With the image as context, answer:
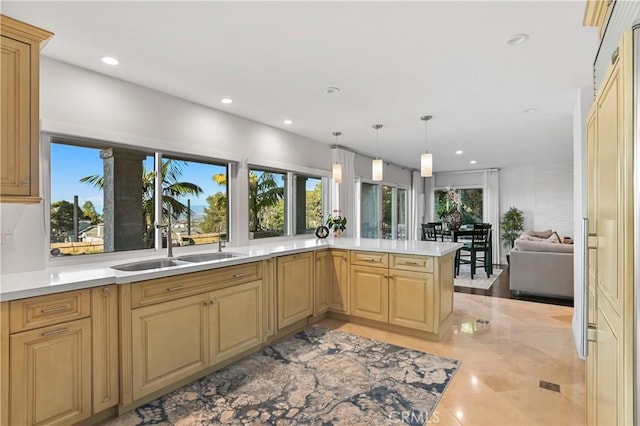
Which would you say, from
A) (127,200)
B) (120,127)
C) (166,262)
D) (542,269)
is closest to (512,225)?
(542,269)

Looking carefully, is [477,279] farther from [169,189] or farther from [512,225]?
[169,189]

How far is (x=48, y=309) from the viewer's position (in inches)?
70.5

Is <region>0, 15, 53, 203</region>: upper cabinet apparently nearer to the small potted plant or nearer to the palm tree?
the palm tree

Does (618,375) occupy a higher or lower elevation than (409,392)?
higher

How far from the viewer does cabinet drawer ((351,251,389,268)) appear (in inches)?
138

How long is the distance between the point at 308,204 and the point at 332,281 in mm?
1580

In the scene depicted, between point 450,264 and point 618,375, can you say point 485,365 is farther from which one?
point 618,375

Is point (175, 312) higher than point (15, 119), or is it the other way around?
point (15, 119)

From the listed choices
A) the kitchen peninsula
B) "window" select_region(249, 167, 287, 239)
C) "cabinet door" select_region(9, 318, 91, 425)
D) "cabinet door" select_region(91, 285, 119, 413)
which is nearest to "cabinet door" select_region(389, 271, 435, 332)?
the kitchen peninsula

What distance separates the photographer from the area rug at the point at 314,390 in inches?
81.3

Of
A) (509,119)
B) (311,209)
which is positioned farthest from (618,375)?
(311,209)

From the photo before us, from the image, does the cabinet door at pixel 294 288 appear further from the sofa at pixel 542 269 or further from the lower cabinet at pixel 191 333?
the sofa at pixel 542 269

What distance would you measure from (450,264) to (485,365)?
111 cm

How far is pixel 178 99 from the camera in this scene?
3.25m
